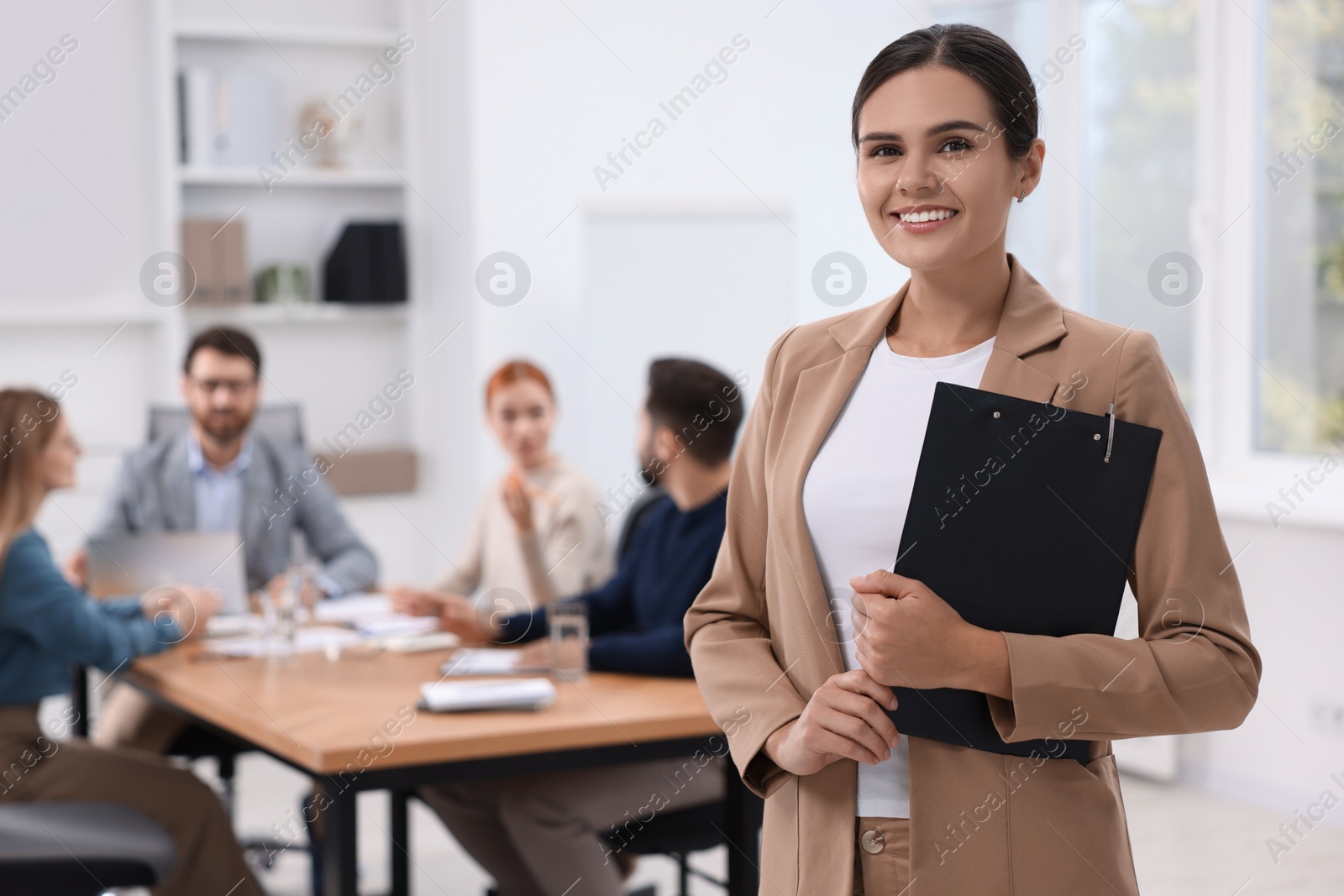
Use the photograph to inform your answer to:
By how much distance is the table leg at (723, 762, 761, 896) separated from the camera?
2.27 m

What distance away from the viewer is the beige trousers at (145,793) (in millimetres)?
2434

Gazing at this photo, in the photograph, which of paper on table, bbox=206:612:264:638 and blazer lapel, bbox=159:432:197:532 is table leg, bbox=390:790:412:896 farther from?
blazer lapel, bbox=159:432:197:532

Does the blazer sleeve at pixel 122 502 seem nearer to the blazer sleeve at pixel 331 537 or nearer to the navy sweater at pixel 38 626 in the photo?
the blazer sleeve at pixel 331 537

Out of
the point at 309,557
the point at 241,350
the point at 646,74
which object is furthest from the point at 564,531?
the point at 646,74

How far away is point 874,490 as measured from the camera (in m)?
1.16

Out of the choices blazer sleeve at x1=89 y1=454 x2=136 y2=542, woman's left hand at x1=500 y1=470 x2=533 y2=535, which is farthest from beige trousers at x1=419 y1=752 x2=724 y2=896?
blazer sleeve at x1=89 y1=454 x2=136 y2=542

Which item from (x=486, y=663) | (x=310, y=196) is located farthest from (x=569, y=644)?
(x=310, y=196)

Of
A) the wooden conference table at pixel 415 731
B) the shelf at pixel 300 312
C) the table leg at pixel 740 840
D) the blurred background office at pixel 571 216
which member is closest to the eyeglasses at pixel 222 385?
the wooden conference table at pixel 415 731

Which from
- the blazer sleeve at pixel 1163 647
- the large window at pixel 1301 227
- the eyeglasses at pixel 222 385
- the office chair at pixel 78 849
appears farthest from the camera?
the large window at pixel 1301 227

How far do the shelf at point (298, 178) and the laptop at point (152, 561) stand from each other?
2427mm

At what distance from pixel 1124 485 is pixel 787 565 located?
307mm

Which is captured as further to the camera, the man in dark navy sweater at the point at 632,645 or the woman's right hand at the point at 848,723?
the man in dark navy sweater at the point at 632,645

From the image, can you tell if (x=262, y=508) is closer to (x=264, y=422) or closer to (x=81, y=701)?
(x=264, y=422)

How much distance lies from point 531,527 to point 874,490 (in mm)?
2126
